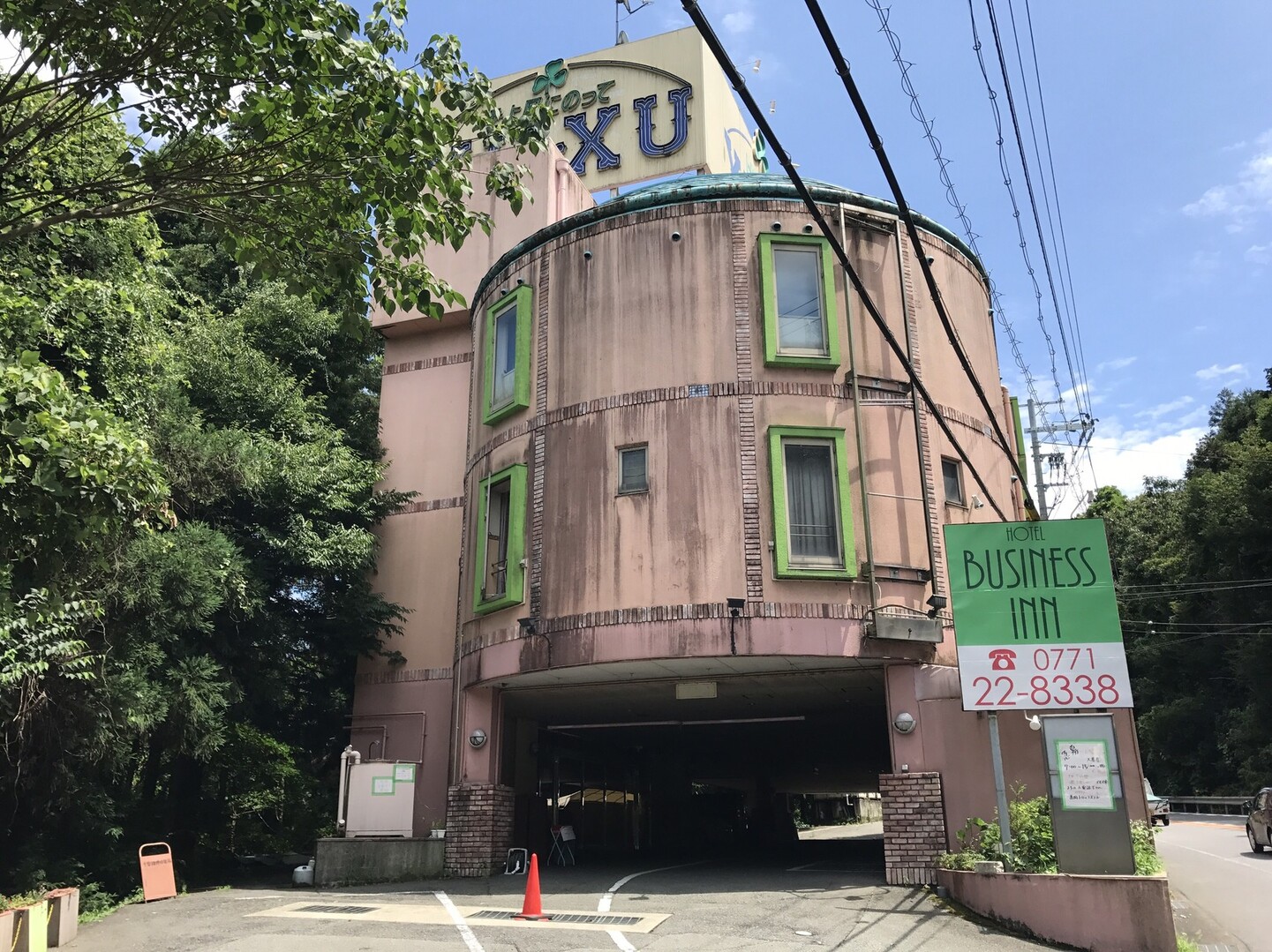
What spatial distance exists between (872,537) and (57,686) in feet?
42.0

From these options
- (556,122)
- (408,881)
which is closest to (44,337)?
(408,881)

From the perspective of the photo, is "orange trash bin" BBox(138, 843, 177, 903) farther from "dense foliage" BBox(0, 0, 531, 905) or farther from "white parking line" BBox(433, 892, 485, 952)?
"white parking line" BBox(433, 892, 485, 952)

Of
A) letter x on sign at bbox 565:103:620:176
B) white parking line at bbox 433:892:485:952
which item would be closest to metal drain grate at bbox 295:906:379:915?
white parking line at bbox 433:892:485:952

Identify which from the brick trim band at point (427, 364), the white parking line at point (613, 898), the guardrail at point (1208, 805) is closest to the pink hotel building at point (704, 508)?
the white parking line at point (613, 898)

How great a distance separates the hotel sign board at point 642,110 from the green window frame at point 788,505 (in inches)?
630

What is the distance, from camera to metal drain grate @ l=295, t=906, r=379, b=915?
44.9ft

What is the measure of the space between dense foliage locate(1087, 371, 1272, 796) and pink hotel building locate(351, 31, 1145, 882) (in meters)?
29.7

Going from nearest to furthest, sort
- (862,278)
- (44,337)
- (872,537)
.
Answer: (44,337) → (872,537) → (862,278)

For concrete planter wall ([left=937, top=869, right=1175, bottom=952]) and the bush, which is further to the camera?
the bush

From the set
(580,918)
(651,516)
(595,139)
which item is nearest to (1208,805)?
(595,139)

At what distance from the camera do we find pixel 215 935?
1211 cm

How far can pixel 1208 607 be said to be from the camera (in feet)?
168

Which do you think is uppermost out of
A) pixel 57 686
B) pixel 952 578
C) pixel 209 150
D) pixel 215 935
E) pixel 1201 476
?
pixel 1201 476

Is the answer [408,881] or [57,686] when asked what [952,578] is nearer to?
[408,881]
